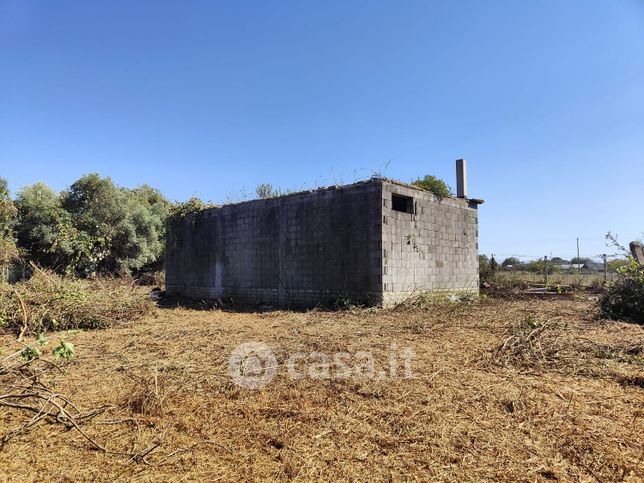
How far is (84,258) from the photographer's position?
606 inches

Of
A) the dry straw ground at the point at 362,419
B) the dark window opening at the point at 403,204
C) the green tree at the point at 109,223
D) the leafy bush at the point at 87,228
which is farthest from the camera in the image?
the green tree at the point at 109,223

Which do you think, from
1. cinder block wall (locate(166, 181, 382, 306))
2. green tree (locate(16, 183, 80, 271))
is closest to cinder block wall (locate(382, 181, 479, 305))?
cinder block wall (locate(166, 181, 382, 306))

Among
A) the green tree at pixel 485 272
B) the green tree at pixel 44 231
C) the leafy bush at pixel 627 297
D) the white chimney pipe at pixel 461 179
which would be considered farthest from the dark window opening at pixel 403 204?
the green tree at pixel 44 231

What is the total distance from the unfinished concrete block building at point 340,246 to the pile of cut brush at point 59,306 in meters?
4.22

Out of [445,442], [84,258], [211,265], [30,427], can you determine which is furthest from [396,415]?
[84,258]

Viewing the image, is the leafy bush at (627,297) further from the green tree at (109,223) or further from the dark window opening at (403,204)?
the green tree at (109,223)

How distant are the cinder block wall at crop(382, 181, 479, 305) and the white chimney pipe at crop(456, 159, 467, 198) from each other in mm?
416

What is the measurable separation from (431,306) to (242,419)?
25.3 feet

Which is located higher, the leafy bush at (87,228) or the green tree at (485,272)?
the leafy bush at (87,228)

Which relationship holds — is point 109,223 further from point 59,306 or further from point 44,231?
point 59,306

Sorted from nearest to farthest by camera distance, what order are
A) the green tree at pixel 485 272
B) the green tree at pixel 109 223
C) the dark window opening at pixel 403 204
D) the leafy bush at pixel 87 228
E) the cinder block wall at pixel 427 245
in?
the cinder block wall at pixel 427 245
the dark window opening at pixel 403 204
the leafy bush at pixel 87 228
the green tree at pixel 485 272
the green tree at pixel 109 223

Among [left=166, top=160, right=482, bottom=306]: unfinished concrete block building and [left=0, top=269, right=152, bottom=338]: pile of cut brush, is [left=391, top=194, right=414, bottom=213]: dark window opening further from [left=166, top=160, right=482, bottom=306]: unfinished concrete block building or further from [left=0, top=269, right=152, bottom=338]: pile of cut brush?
[left=0, top=269, right=152, bottom=338]: pile of cut brush

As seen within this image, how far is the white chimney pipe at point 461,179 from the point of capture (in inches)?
495

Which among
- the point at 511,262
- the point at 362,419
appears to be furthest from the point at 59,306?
the point at 511,262
